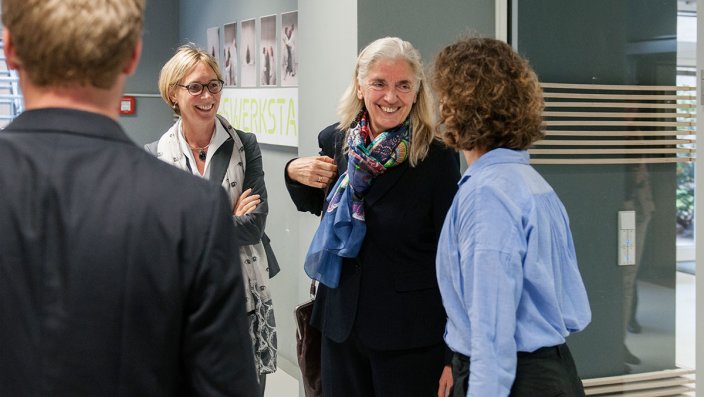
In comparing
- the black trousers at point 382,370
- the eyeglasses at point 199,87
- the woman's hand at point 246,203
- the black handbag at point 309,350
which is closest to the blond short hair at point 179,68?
the eyeglasses at point 199,87

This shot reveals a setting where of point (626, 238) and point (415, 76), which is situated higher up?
point (415, 76)

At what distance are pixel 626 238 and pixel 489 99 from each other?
1738 millimetres

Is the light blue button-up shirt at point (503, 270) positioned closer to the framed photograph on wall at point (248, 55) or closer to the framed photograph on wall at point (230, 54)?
the framed photograph on wall at point (248, 55)

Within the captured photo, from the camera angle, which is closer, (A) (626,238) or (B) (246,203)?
(B) (246,203)

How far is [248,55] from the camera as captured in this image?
19.9 ft

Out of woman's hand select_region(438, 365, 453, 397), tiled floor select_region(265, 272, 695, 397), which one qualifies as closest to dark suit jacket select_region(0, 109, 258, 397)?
woman's hand select_region(438, 365, 453, 397)

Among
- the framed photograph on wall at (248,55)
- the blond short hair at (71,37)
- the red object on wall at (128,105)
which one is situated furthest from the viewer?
the red object on wall at (128,105)

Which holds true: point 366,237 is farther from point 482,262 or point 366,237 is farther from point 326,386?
point 482,262

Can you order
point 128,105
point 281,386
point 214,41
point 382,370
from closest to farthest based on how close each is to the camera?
point 382,370 → point 281,386 → point 214,41 → point 128,105

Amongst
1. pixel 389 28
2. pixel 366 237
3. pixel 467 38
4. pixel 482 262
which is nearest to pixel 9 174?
pixel 482 262

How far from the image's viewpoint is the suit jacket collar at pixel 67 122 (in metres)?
1.16

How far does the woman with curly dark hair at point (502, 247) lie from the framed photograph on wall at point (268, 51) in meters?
3.41

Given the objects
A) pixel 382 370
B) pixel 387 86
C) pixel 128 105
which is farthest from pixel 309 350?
pixel 128 105

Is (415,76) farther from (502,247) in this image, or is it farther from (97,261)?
(97,261)
